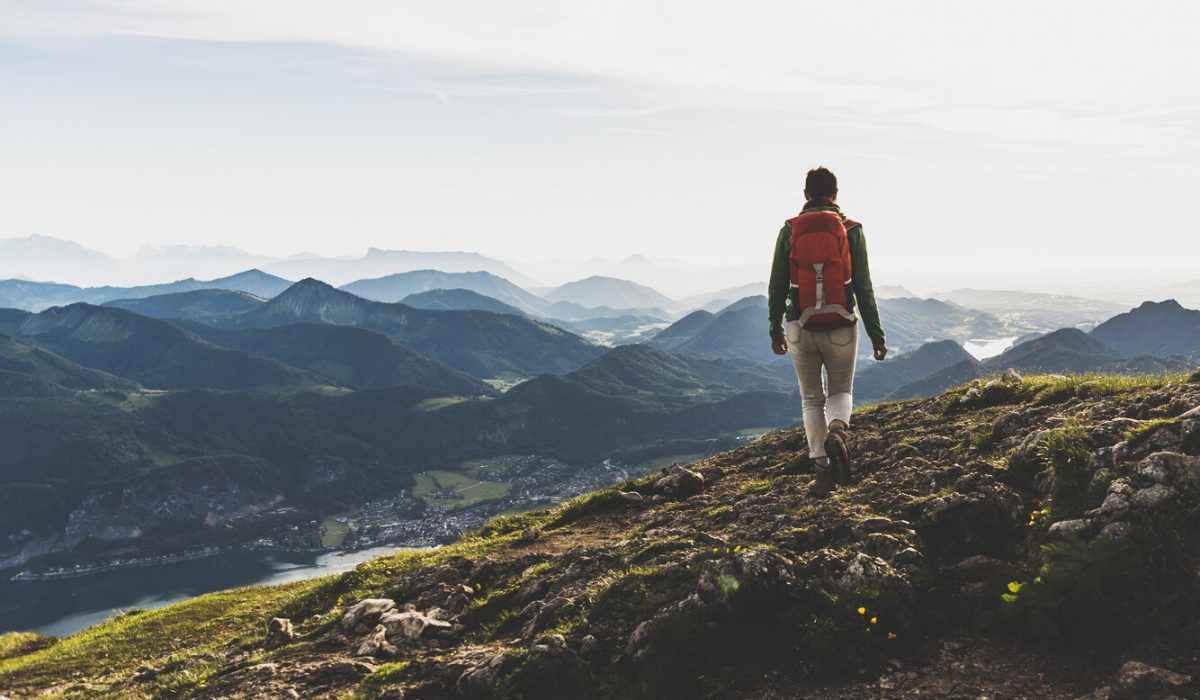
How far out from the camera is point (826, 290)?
1093 cm

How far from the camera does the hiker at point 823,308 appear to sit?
1097cm

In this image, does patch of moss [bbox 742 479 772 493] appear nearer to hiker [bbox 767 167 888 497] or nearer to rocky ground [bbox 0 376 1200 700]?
rocky ground [bbox 0 376 1200 700]

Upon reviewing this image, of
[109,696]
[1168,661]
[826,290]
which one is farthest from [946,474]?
[109,696]

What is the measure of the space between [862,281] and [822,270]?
95cm

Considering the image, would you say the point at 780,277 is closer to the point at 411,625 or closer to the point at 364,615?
the point at 411,625

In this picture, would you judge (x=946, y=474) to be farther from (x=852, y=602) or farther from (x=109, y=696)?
(x=109, y=696)

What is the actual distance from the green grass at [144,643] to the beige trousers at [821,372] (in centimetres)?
1248

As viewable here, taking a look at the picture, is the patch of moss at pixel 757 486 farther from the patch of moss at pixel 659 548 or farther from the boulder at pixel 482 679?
the boulder at pixel 482 679

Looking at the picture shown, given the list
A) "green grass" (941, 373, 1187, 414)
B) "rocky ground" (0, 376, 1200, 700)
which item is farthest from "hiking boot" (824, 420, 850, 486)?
"green grass" (941, 373, 1187, 414)

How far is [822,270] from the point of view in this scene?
11.0 m

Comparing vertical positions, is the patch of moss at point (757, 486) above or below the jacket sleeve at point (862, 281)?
below

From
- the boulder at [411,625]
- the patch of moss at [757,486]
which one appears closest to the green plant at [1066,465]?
the patch of moss at [757,486]

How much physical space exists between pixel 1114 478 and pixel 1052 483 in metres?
0.93

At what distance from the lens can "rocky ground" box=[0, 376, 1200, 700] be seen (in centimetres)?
647
